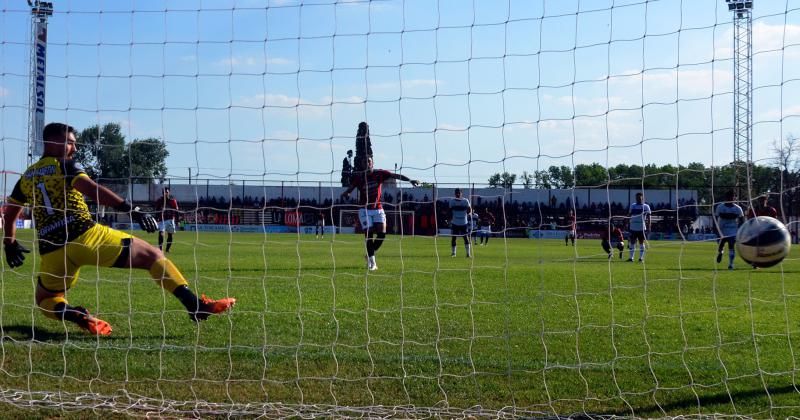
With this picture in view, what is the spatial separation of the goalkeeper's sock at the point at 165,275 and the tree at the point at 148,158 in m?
0.84

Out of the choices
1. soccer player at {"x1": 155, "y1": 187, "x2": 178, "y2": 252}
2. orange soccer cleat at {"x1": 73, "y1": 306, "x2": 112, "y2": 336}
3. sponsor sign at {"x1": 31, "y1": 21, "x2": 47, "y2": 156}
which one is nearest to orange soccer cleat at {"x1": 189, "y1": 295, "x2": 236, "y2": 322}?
orange soccer cleat at {"x1": 73, "y1": 306, "x2": 112, "y2": 336}

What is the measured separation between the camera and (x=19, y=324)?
720cm

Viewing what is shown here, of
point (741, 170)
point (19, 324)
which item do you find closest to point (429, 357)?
point (741, 170)

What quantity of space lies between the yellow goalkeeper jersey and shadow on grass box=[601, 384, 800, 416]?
4.34 meters

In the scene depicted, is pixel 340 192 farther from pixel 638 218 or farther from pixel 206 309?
pixel 206 309

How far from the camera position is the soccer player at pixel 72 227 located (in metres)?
6.05

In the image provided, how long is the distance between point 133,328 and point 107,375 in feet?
5.66

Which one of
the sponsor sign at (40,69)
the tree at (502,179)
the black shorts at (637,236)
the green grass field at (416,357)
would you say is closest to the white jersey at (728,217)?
the black shorts at (637,236)

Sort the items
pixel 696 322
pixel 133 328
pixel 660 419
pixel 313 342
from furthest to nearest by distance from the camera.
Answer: pixel 696 322
pixel 133 328
pixel 313 342
pixel 660 419

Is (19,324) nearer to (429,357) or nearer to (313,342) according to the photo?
(313,342)

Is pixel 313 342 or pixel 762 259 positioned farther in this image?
pixel 313 342

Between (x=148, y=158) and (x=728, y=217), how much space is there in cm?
1254

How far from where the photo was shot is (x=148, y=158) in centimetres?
704

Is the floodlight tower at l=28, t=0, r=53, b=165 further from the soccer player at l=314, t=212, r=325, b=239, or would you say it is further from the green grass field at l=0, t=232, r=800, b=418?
the soccer player at l=314, t=212, r=325, b=239
